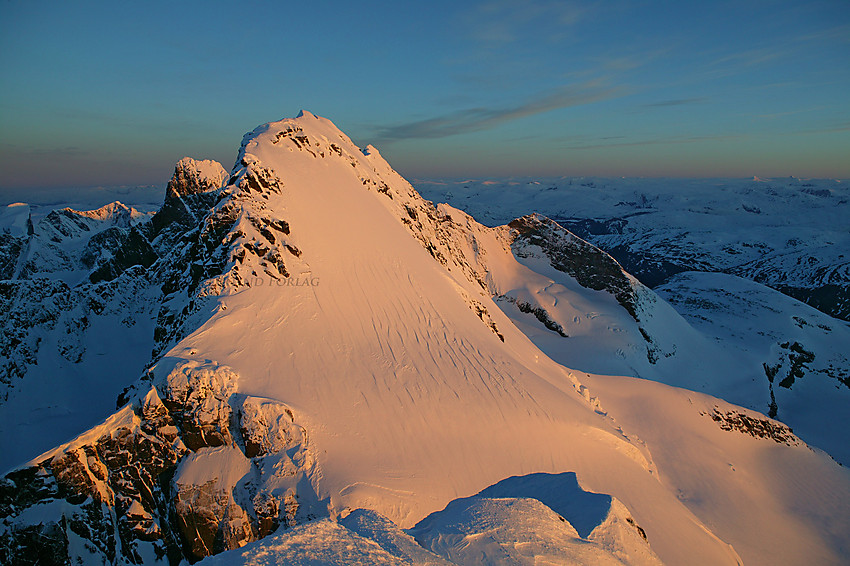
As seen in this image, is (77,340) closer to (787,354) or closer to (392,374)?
(392,374)

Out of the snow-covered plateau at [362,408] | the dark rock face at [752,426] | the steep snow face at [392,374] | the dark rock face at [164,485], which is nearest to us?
the snow-covered plateau at [362,408]

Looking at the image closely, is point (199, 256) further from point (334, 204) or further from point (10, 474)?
point (10, 474)

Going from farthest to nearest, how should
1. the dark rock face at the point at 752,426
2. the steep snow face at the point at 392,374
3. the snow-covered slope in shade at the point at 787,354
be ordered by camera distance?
the snow-covered slope in shade at the point at 787,354 < the dark rock face at the point at 752,426 < the steep snow face at the point at 392,374

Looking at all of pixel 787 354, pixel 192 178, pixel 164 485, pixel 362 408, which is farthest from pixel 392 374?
pixel 787 354

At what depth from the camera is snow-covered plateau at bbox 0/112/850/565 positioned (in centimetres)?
1267

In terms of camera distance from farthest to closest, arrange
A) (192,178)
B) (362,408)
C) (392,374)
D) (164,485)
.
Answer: (192,178), (392,374), (362,408), (164,485)

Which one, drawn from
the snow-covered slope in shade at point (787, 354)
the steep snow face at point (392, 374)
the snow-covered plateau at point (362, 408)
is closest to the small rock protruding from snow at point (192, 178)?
the snow-covered plateau at point (362, 408)

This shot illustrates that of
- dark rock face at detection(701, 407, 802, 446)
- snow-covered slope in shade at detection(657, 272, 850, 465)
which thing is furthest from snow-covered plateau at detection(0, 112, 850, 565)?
snow-covered slope in shade at detection(657, 272, 850, 465)

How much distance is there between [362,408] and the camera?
1825cm

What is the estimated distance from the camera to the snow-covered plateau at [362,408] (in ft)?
41.6

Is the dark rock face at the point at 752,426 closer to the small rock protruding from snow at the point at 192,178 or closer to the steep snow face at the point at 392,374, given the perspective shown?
the steep snow face at the point at 392,374

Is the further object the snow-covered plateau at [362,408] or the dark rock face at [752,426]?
the dark rock face at [752,426]

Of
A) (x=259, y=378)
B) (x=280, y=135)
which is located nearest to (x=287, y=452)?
(x=259, y=378)

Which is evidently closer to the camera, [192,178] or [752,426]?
[752,426]
